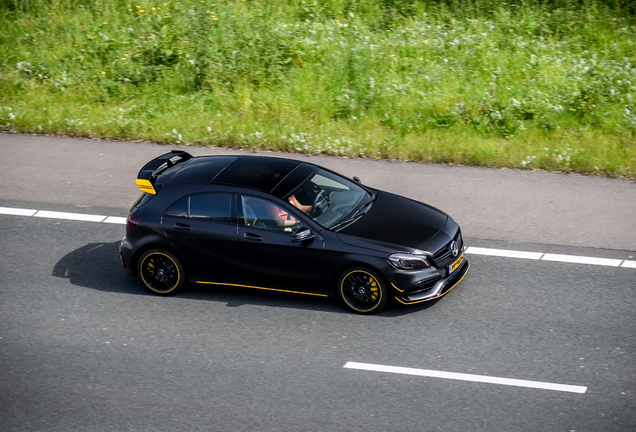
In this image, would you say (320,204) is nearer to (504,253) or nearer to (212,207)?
(212,207)

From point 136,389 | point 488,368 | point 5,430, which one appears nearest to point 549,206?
point 488,368

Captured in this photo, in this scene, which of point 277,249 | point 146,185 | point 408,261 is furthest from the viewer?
point 146,185

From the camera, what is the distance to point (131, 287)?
9289 millimetres

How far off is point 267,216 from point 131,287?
210cm

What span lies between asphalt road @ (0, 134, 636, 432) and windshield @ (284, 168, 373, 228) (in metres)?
1.05

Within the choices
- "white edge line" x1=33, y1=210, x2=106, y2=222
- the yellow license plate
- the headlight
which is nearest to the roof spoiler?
"white edge line" x1=33, y1=210, x2=106, y2=222

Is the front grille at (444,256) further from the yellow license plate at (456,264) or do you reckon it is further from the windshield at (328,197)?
the windshield at (328,197)

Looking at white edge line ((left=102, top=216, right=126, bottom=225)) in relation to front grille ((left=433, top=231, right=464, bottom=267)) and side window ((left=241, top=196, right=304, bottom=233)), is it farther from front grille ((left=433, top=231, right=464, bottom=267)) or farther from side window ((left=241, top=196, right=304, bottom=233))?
front grille ((left=433, top=231, right=464, bottom=267))

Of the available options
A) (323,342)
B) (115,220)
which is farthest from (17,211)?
(323,342)

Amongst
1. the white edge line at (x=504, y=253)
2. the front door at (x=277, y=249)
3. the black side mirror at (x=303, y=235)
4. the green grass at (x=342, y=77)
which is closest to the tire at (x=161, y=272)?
the front door at (x=277, y=249)

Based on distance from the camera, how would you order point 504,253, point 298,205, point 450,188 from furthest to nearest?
point 450,188 < point 504,253 < point 298,205

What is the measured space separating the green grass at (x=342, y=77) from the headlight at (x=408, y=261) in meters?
4.57

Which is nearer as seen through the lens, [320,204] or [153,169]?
[320,204]

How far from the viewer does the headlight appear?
8211 mm
